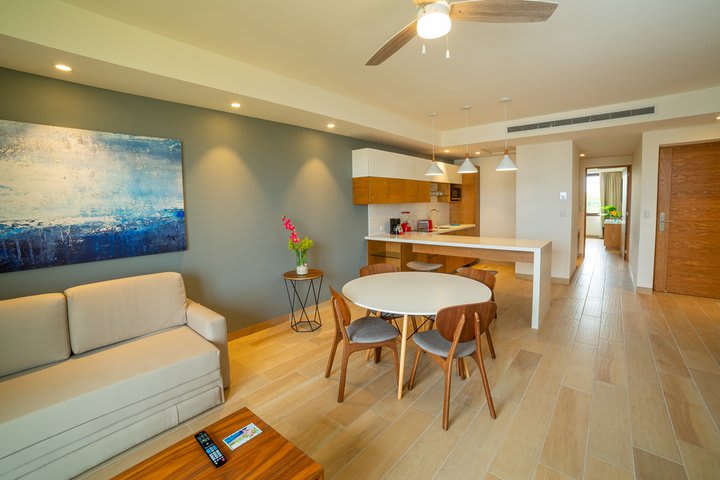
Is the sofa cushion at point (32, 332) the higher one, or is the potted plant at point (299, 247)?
the potted plant at point (299, 247)

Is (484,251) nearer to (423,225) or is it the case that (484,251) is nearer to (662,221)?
(423,225)

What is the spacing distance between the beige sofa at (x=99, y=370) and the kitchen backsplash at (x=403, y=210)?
315 centimetres

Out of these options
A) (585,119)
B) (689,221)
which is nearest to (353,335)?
(585,119)

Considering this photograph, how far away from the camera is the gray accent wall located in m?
2.41

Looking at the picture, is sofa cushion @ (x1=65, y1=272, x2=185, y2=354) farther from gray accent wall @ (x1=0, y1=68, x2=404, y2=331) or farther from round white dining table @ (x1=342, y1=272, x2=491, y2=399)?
round white dining table @ (x1=342, y1=272, x2=491, y2=399)

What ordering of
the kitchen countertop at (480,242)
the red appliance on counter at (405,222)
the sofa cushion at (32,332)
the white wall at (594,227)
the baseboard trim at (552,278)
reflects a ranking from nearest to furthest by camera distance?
1. the sofa cushion at (32,332)
2. the kitchen countertop at (480,242)
3. the baseboard trim at (552,278)
4. the red appliance on counter at (405,222)
5. the white wall at (594,227)

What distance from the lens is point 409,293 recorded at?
2.57 metres

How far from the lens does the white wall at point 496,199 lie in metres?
7.08

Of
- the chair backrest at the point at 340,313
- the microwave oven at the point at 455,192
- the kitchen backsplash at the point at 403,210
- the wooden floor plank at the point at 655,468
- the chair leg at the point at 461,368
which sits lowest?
the wooden floor plank at the point at 655,468

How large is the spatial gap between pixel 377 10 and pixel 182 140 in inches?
82.4

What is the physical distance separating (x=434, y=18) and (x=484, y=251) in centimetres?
304

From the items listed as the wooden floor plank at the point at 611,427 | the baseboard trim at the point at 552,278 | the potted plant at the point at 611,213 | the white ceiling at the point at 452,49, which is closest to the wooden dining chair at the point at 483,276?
the wooden floor plank at the point at 611,427

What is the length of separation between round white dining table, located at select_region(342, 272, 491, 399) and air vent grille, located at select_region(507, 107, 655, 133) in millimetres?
3151

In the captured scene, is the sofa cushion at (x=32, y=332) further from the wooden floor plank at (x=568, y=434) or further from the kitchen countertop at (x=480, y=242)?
the kitchen countertop at (x=480, y=242)
